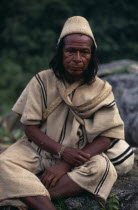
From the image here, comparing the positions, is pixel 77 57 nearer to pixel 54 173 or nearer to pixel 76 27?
pixel 76 27

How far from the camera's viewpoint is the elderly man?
324 centimetres

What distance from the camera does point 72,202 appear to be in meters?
3.30

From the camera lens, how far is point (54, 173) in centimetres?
330

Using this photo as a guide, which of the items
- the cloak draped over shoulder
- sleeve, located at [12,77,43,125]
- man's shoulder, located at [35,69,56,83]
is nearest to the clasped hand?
the cloak draped over shoulder

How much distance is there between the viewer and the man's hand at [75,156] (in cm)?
328

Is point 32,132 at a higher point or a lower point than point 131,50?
higher

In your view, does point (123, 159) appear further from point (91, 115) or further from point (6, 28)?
point (6, 28)

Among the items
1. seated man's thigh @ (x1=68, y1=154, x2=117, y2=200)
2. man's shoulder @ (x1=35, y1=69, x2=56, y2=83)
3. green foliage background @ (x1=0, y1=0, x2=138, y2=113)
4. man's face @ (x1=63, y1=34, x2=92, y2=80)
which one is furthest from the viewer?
green foliage background @ (x1=0, y1=0, x2=138, y2=113)

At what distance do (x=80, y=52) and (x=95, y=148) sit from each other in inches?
31.3

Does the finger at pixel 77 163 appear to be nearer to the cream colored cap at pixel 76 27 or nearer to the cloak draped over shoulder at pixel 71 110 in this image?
the cloak draped over shoulder at pixel 71 110

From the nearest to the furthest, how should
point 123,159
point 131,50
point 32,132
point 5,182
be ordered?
point 5,182 → point 32,132 → point 123,159 → point 131,50

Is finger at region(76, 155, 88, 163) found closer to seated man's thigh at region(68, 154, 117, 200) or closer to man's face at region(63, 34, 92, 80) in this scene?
seated man's thigh at region(68, 154, 117, 200)

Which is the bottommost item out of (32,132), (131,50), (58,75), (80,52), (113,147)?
(131,50)

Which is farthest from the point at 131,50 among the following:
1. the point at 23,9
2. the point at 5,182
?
the point at 5,182
